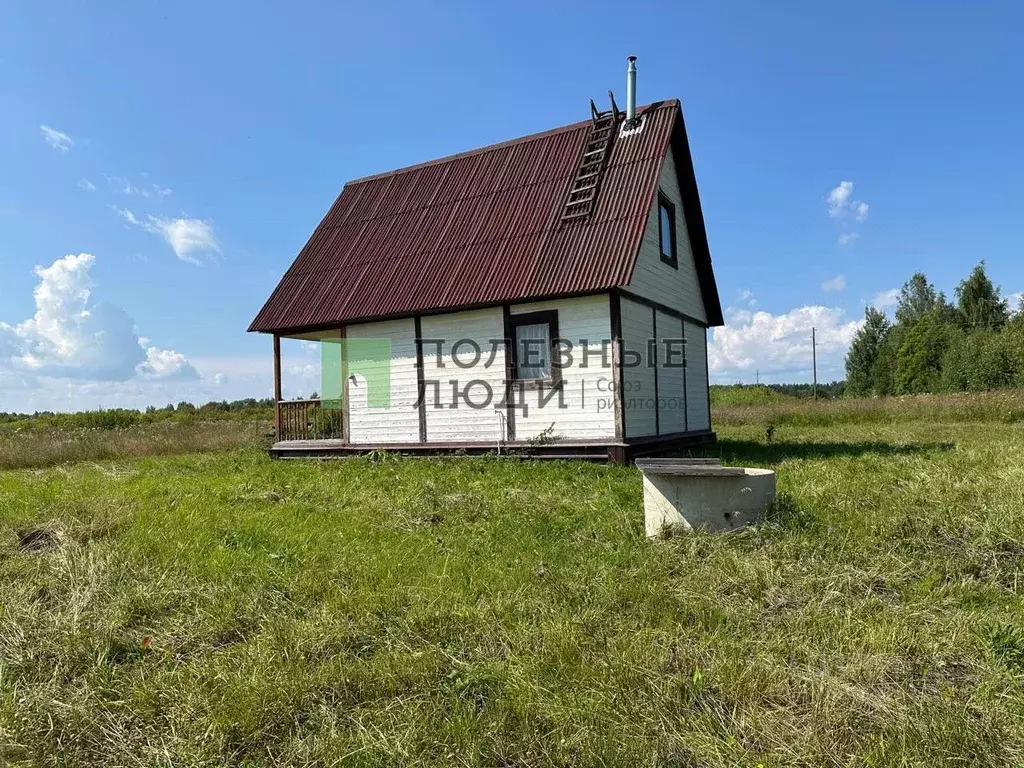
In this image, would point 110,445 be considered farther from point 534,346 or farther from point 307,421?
point 534,346

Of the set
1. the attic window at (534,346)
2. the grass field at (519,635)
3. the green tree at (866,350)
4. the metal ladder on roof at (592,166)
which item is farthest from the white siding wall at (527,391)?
the green tree at (866,350)

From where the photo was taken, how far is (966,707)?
2.77 meters

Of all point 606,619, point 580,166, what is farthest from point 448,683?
point 580,166

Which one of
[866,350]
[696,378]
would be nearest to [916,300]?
[866,350]

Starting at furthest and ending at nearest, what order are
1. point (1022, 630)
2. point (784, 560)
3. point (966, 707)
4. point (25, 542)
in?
point (25, 542), point (784, 560), point (1022, 630), point (966, 707)

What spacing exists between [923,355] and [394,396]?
5360cm

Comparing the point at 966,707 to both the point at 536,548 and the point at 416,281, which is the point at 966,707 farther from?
the point at 416,281

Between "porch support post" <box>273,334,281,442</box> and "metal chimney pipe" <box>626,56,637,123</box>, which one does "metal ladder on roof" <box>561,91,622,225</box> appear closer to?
"metal chimney pipe" <box>626,56,637,123</box>

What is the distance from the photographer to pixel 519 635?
11.9ft

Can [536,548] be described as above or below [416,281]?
below

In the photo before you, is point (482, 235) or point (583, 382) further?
point (482, 235)

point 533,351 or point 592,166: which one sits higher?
point 592,166

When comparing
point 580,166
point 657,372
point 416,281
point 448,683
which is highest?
point 580,166

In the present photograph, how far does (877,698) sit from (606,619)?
1.45 m
